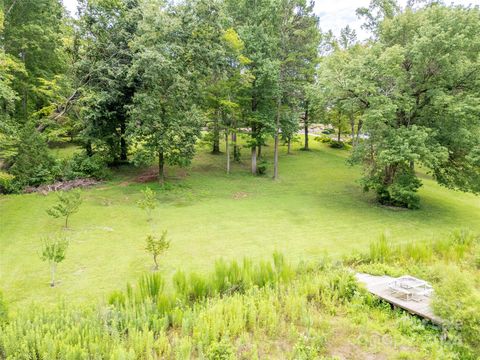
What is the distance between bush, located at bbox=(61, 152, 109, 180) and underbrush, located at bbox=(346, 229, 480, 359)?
51.3 ft

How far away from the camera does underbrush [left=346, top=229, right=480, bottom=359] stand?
5.31m

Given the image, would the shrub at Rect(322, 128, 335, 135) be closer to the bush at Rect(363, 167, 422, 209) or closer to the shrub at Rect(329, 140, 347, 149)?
the shrub at Rect(329, 140, 347, 149)

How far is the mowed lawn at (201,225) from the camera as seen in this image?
344 inches

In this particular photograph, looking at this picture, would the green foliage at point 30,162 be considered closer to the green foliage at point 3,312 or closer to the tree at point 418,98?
the green foliage at point 3,312

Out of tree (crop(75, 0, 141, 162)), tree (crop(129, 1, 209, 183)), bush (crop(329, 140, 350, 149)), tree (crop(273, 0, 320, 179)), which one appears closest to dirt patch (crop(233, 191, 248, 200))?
tree (crop(129, 1, 209, 183))

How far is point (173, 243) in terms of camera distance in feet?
36.4

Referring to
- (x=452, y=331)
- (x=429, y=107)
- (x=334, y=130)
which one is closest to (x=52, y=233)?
(x=452, y=331)

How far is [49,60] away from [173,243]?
22.6 m

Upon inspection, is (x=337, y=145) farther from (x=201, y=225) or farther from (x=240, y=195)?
(x=201, y=225)

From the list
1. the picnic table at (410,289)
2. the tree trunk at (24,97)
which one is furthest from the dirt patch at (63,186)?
the picnic table at (410,289)

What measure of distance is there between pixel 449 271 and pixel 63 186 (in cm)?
1735

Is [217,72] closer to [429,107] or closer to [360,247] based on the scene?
[429,107]

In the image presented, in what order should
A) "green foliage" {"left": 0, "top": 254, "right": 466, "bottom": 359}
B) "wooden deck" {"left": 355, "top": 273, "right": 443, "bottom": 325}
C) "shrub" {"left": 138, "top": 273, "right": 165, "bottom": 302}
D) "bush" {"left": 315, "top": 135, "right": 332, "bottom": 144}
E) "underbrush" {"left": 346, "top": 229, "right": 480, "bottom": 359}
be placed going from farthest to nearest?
"bush" {"left": 315, "top": 135, "right": 332, "bottom": 144} < "shrub" {"left": 138, "top": 273, "right": 165, "bottom": 302} < "wooden deck" {"left": 355, "top": 273, "right": 443, "bottom": 325} < "underbrush" {"left": 346, "top": 229, "right": 480, "bottom": 359} < "green foliage" {"left": 0, "top": 254, "right": 466, "bottom": 359}

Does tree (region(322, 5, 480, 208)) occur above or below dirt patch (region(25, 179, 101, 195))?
above
